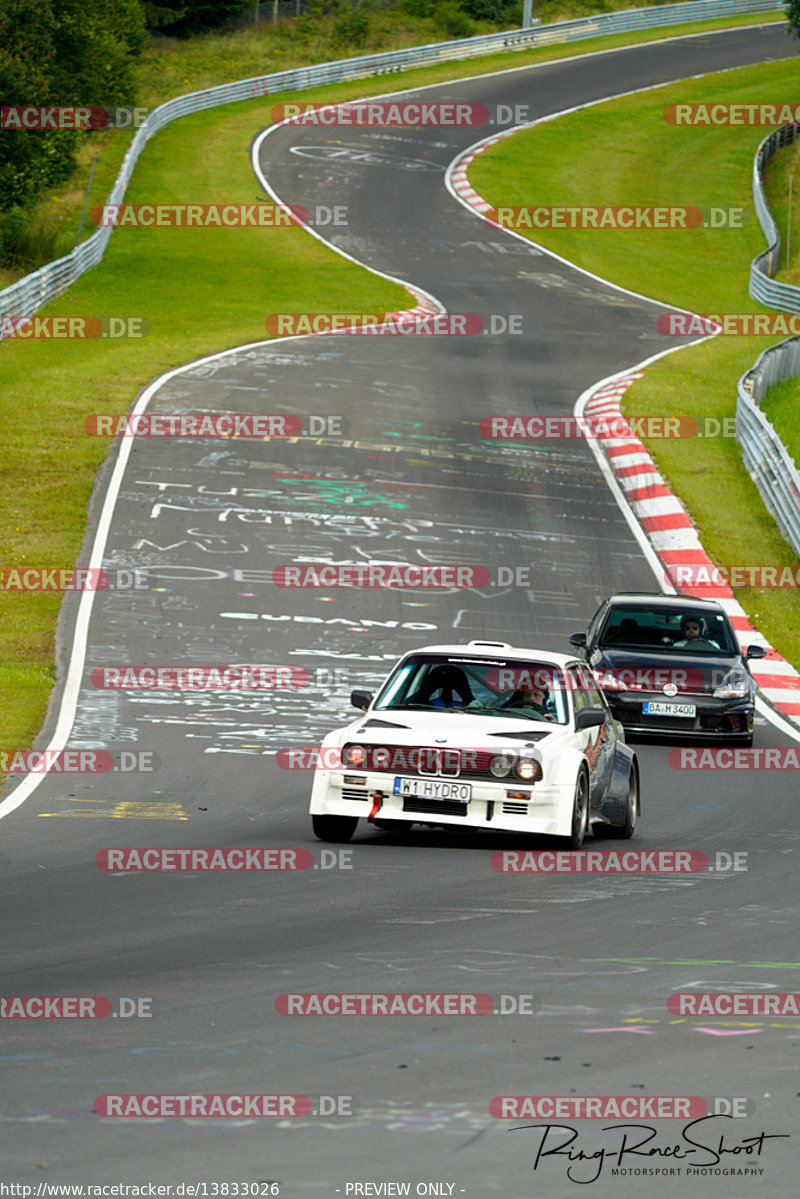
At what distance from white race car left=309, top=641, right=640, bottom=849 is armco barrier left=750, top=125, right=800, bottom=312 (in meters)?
37.3

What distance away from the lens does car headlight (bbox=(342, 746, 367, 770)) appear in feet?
37.8

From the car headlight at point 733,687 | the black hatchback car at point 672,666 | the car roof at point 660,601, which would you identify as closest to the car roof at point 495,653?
the black hatchback car at point 672,666

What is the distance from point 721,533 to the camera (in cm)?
2831

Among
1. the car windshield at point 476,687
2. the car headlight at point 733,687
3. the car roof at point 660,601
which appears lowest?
the car headlight at point 733,687

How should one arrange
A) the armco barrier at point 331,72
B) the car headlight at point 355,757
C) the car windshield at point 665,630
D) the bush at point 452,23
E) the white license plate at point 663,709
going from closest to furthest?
the car headlight at point 355,757 → the white license plate at point 663,709 → the car windshield at point 665,630 → the armco barrier at point 331,72 → the bush at point 452,23

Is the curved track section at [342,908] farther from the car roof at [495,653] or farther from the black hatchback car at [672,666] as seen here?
the car roof at [495,653]

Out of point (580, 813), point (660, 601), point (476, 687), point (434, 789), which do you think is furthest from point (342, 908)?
point (660, 601)

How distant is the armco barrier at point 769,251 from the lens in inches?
1917

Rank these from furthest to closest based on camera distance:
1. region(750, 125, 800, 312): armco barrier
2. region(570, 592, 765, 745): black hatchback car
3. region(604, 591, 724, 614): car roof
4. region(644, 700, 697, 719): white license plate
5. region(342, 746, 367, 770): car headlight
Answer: region(750, 125, 800, 312): armco barrier → region(604, 591, 724, 614): car roof → region(644, 700, 697, 719): white license plate → region(570, 592, 765, 745): black hatchback car → region(342, 746, 367, 770): car headlight

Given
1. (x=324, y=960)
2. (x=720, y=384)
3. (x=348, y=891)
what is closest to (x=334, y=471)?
(x=720, y=384)

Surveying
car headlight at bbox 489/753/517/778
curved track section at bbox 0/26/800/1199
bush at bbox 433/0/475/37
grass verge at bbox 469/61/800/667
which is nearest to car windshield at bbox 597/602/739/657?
curved track section at bbox 0/26/800/1199

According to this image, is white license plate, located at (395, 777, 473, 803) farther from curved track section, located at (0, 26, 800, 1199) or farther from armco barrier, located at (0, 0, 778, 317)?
armco barrier, located at (0, 0, 778, 317)

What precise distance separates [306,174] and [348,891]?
54597 mm

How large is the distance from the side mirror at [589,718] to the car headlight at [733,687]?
19.6 ft
